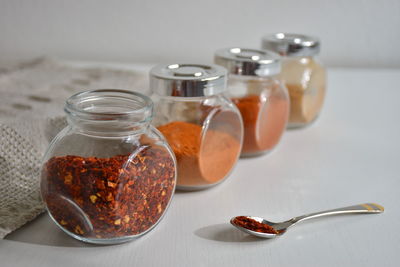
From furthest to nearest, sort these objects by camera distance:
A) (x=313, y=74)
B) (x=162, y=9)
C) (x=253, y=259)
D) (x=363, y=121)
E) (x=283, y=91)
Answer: (x=162, y=9) < (x=363, y=121) < (x=313, y=74) < (x=283, y=91) < (x=253, y=259)

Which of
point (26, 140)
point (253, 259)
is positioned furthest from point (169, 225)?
point (26, 140)

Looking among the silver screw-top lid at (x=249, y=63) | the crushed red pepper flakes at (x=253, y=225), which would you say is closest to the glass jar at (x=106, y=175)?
the crushed red pepper flakes at (x=253, y=225)

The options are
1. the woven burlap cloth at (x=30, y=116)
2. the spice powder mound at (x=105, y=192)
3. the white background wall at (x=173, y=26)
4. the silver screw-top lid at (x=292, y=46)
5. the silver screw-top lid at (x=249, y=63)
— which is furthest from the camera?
the white background wall at (x=173, y=26)

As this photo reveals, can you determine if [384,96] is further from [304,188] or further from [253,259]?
[253,259]

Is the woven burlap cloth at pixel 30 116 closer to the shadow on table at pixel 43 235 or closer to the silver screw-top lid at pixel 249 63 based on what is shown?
the shadow on table at pixel 43 235

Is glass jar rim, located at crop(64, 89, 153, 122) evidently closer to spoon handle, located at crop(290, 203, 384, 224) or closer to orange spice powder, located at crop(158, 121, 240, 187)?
orange spice powder, located at crop(158, 121, 240, 187)

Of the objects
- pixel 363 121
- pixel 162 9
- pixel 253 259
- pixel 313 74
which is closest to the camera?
pixel 253 259

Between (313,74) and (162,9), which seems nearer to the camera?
(313,74)
